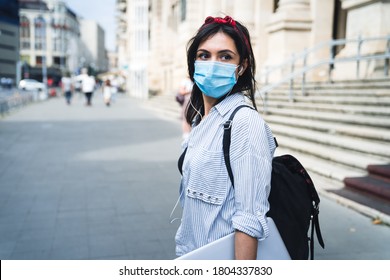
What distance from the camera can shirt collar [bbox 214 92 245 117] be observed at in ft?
6.07

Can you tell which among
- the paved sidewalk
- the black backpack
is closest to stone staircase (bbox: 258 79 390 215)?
the paved sidewalk

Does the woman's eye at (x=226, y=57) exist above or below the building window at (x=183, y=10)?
below

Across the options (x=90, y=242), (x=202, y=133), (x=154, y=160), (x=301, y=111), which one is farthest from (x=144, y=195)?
(x=301, y=111)

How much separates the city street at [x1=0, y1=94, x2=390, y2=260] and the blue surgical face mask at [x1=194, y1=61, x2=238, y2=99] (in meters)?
2.48

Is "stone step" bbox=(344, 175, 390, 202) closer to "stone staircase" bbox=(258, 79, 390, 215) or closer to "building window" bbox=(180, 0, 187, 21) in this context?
"stone staircase" bbox=(258, 79, 390, 215)

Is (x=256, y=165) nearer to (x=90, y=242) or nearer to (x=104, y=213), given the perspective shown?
(x=90, y=242)

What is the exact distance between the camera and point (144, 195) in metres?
6.14

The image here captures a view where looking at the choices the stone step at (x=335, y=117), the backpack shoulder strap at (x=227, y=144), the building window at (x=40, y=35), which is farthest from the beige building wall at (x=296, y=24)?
the building window at (x=40, y=35)

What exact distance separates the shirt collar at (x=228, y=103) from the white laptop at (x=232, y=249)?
1.61ft

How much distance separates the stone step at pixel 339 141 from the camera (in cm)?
675

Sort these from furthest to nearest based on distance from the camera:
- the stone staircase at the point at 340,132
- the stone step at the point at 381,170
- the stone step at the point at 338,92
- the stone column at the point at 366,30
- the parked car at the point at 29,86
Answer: the parked car at the point at 29,86, the stone column at the point at 366,30, the stone step at the point at 338,92, the stone staircase at the point at 340,132, the stone step at the point at 381,170

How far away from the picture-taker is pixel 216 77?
6.26ft

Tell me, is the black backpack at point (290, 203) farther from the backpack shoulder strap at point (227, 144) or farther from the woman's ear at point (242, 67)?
the woman's ear at point (242, 67)

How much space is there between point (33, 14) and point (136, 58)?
434 inches
